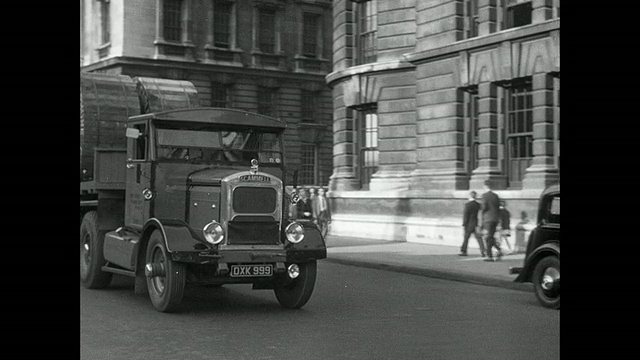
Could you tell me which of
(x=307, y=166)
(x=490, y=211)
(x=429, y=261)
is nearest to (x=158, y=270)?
(x=307, y=166)

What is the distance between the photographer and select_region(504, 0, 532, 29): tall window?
11.7 meters

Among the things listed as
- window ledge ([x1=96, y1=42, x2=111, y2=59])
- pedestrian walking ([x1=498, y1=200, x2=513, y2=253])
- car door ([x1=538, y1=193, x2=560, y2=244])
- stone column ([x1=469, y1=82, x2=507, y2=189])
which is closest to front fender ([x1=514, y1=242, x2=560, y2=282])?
car door ([x1=538, y1=193, x2=560, y2=244])

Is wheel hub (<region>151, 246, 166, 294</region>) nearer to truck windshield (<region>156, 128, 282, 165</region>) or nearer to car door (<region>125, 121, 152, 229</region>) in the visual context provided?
car door (<region>125, 121, 152, 229</region>)

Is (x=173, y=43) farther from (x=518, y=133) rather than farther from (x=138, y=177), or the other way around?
(x=518, y=133)

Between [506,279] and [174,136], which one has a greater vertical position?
[174,136]

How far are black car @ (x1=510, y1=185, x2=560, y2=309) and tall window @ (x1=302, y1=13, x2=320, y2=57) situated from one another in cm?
366

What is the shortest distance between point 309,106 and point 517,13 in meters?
4.05

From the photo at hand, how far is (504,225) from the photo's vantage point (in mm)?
14922

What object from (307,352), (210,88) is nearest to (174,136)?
(210,88)

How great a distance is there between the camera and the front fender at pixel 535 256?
11.2 metres

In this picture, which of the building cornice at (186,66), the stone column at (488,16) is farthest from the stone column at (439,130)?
the building cornice at (186,66)

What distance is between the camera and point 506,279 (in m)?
13.9

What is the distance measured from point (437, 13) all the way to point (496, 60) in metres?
3.67
